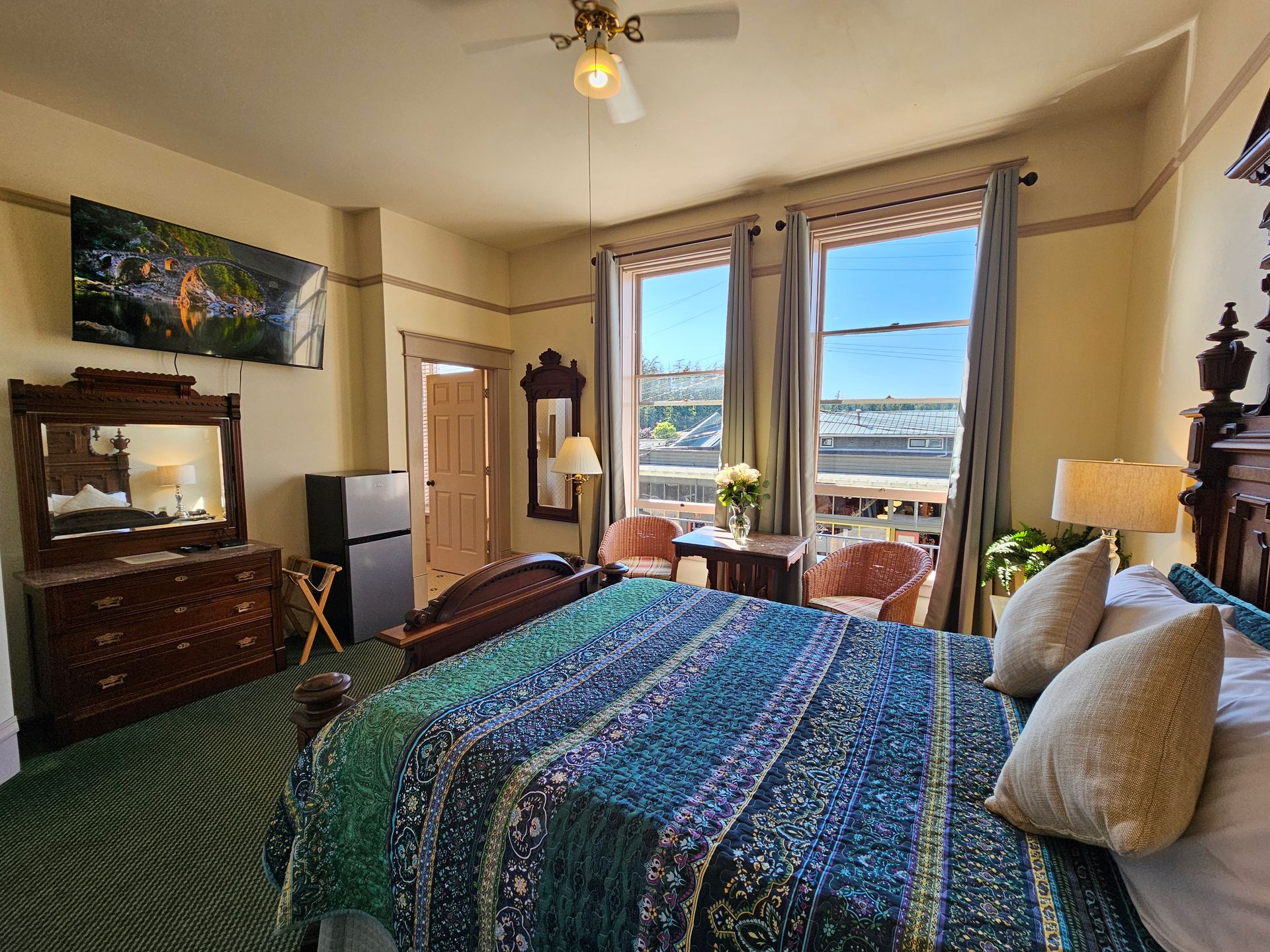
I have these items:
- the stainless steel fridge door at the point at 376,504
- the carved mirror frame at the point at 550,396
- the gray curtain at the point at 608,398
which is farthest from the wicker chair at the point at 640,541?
the stainless steel fridge door at the point at 376,504

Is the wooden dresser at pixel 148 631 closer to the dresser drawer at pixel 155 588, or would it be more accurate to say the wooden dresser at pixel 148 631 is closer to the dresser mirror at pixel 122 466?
the dresser drawer at pixel 155 588

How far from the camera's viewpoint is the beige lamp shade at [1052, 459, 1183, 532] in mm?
1843

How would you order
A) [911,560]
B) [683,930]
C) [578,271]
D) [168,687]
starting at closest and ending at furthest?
[683,930], [168,687], [911,560], [578,271]

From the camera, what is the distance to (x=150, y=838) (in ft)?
6.31

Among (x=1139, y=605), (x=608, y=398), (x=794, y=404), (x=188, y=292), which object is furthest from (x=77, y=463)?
(x=1139, y=605)

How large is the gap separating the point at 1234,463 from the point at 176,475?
4.85 metres

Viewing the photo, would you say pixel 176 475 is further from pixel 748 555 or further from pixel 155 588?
pixel 748 555

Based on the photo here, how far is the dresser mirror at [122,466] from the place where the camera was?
2629 millimetres

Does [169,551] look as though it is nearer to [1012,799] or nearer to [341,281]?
[341,281]

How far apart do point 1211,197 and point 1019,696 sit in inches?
80.5

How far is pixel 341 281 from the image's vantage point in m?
3.99

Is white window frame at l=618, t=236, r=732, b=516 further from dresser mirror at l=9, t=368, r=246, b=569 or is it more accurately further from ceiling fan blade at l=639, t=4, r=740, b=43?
dresser mirror at l=9, t=368, r=246, b=569

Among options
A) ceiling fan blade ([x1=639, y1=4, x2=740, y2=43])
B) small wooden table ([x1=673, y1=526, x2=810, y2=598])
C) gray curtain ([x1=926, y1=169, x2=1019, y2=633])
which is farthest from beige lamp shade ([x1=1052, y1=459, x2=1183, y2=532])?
ceiling fan blade ([x1=639, y1=4, x2=740, y2=43])

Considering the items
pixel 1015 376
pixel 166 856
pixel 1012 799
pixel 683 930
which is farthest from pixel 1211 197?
pixel 166 856
